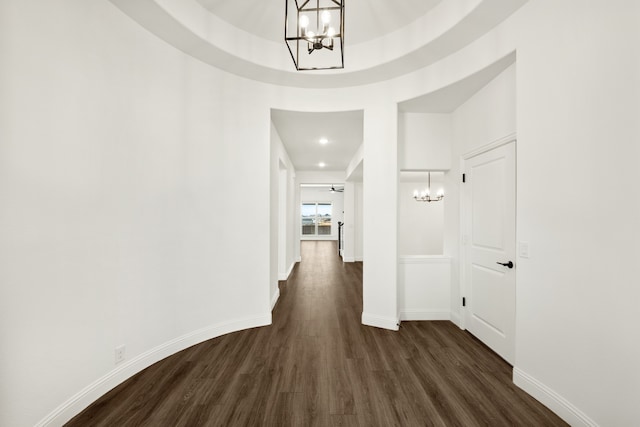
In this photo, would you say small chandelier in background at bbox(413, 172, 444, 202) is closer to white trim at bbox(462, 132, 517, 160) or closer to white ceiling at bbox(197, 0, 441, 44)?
white trim at bbox(462, 132, 517, 160)

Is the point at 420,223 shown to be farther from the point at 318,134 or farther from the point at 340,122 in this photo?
the point at 340,122

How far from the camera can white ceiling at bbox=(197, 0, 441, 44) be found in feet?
8.12

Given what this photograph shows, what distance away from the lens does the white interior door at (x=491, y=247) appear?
2.41m

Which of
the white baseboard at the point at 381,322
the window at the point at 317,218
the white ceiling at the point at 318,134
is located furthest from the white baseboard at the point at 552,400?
the window at the point at 317,218

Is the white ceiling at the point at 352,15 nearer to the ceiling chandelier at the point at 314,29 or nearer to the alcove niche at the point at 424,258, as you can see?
the ceiling chandelier at the point at 314,29

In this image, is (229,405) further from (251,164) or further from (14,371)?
(251,164)

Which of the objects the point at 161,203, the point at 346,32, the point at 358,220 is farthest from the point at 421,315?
the point at 358,220

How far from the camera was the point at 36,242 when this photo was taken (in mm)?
1515

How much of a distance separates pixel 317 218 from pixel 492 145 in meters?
12.3

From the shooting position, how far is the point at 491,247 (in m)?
2.68

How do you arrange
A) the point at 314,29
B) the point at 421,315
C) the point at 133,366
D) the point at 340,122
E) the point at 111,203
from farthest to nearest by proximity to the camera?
1. the point at 340,122
2. the point at 421,315
3. the point at 314,29
4. the point at 133,366
5. the point at 111,203

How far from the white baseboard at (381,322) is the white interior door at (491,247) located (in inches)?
33.6

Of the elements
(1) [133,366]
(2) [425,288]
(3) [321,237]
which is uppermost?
(2) [425,288]

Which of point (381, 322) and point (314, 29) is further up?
point (314, 29)
